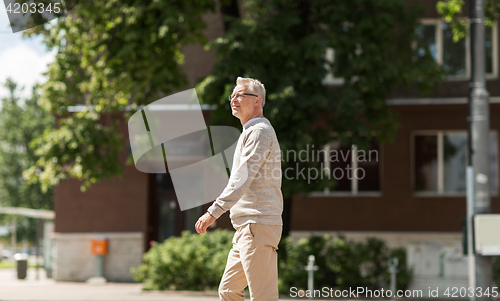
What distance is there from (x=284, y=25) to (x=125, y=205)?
8364 mm

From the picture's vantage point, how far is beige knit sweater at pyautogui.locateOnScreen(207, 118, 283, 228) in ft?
13.7

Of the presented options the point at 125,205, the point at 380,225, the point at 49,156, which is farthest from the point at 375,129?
the point at 125,205

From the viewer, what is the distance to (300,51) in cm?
1202

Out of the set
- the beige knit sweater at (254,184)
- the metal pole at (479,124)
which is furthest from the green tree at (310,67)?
the beige knit sweater at (254,184)

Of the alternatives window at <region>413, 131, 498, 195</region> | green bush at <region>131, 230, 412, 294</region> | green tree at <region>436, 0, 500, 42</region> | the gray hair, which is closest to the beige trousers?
the gray hair

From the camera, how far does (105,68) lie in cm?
1266

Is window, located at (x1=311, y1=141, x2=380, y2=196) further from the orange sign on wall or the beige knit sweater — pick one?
the beige knit sweater

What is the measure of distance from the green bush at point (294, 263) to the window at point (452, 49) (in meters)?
6.06

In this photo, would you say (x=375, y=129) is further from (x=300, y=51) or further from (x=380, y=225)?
(x=380, y=225)

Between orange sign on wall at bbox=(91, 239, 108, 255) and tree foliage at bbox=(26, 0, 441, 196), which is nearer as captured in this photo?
tree foliage at bbox=(26, 0, 441, 196)

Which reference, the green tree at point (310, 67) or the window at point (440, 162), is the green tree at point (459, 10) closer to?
the green tree at point (310, 67)

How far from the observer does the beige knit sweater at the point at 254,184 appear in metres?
4.18

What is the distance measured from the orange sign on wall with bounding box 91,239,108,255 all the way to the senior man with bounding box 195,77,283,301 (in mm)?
13926

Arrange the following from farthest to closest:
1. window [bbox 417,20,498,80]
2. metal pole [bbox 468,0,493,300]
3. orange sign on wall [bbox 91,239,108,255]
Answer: orange sign on wall [bbox 91,239,108,255] → window [bbox 417,20,498,80] → metal pole [bbox 468,0,493,300]
